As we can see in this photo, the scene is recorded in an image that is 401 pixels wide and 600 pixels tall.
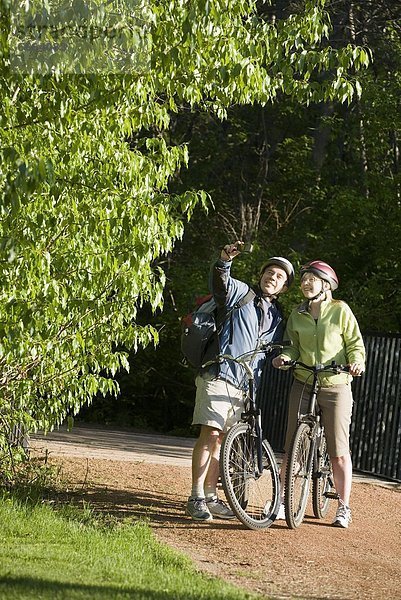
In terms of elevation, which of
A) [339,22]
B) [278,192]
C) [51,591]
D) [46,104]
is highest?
[339,22]

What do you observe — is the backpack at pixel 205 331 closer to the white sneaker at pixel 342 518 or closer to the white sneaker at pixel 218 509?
the white sneaker at pixel 218 509

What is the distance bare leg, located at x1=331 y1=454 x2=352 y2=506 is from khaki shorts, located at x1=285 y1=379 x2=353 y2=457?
0.17 feet

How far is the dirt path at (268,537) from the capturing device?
6.26 meters

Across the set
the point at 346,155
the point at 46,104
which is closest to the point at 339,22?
the point at 346,155

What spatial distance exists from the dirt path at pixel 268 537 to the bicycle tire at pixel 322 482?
14cm

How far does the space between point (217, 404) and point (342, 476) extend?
1.09 metres

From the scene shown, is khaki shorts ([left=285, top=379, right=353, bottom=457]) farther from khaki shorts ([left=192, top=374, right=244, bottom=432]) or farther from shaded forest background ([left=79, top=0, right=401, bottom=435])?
shaded forest background ([left=79, top=0, right=401, bottom=435])

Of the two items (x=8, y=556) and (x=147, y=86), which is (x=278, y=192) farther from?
(x=8, y=556)

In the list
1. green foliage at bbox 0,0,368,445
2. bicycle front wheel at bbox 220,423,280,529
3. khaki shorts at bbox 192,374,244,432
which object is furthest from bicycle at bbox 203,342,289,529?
green foliage at bbox 0,0,368,445

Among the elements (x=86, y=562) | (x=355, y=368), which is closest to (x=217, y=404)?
(x=355, y=368)

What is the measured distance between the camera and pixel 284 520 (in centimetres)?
816

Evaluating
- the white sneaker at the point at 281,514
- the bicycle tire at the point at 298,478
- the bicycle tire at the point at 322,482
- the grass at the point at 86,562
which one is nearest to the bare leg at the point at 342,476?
the bicycle tire at the point at 322,482

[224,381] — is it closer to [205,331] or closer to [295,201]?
[205,331]

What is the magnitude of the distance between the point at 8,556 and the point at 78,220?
2.29 metres
